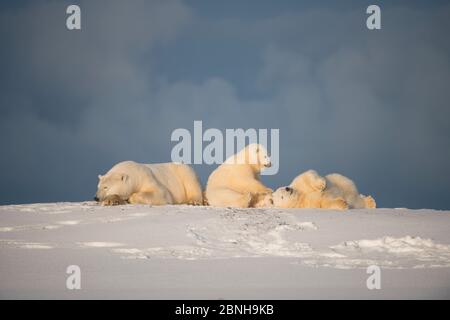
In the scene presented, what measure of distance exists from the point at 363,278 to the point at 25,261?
4793 mm

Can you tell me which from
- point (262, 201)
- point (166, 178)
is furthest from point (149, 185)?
point (262, 201)

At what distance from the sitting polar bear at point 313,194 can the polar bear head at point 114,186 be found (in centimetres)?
311

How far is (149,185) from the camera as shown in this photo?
57.4ft

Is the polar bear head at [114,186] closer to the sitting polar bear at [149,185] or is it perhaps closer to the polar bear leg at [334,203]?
the sitting polar bear at [149,185]

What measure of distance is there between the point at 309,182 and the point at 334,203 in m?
0.80

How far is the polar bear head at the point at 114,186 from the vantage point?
16875mm

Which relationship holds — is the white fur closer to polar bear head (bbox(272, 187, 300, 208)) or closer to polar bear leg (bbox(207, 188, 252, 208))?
polar bear head (bbox(272, 187, 300, 208))

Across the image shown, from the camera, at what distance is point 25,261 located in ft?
34.7

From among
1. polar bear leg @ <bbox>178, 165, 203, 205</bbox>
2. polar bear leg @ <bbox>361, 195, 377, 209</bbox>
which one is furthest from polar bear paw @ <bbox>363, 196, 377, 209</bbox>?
polar bear leg @ <bbox>178, 165, 203, 205</bbox>

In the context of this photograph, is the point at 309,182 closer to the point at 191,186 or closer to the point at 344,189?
the point at 344,189

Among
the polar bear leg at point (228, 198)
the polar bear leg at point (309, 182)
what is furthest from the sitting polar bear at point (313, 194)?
the polar bear leg at point (228, 198)

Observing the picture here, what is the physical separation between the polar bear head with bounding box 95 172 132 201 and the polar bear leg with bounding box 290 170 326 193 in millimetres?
3962

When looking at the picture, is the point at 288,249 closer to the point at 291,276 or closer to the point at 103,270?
the point at 291,276

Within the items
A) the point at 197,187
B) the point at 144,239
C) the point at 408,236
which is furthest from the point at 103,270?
the point at 197,187
